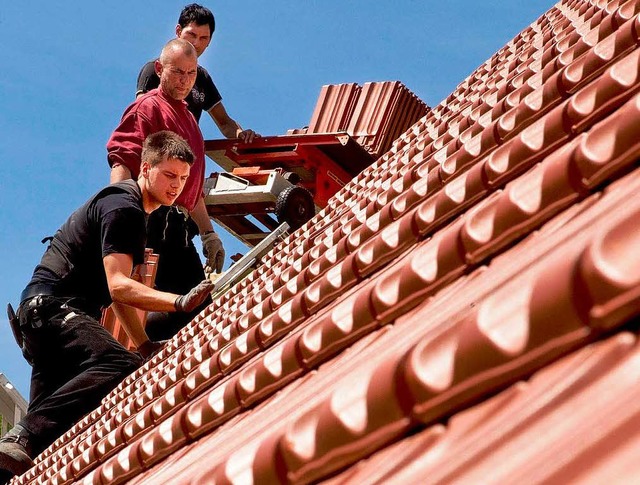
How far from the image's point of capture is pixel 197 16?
8.08 meters

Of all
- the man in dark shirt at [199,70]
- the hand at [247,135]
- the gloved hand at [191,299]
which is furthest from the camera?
the hand at [247,135]

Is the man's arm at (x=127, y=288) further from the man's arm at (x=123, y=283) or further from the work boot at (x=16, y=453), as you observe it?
the work boot at (x=16, y=453)

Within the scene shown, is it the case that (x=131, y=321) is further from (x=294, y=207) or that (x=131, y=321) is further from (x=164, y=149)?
(x=294, y=207)

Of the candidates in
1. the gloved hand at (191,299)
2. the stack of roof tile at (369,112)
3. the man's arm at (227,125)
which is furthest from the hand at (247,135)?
the gloved hand at (191,299)

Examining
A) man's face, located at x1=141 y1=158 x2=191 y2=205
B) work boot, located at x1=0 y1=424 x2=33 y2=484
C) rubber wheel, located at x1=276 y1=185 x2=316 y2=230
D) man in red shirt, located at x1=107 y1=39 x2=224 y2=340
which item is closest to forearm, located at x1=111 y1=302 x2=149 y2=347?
man's face, located at x1=141 y1=158 x2=191 y2=205

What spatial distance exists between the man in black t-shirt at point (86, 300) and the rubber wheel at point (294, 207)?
143 inches

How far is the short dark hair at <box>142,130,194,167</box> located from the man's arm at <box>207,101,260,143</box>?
11.6 ft

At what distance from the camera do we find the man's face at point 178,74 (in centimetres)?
700

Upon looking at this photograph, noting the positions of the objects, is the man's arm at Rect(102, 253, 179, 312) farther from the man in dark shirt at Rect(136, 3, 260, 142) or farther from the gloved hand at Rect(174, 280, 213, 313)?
the man in dark shirt at Rect(136, 3, 260, 142)

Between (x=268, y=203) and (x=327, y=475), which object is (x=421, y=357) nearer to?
(x=327, y=475)

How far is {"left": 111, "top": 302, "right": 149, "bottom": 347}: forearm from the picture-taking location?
5613 mm

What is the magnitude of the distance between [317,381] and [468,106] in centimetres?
265

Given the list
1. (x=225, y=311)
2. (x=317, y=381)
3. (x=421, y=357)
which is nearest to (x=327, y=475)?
(x=421, y=357)

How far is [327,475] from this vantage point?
1325mm
